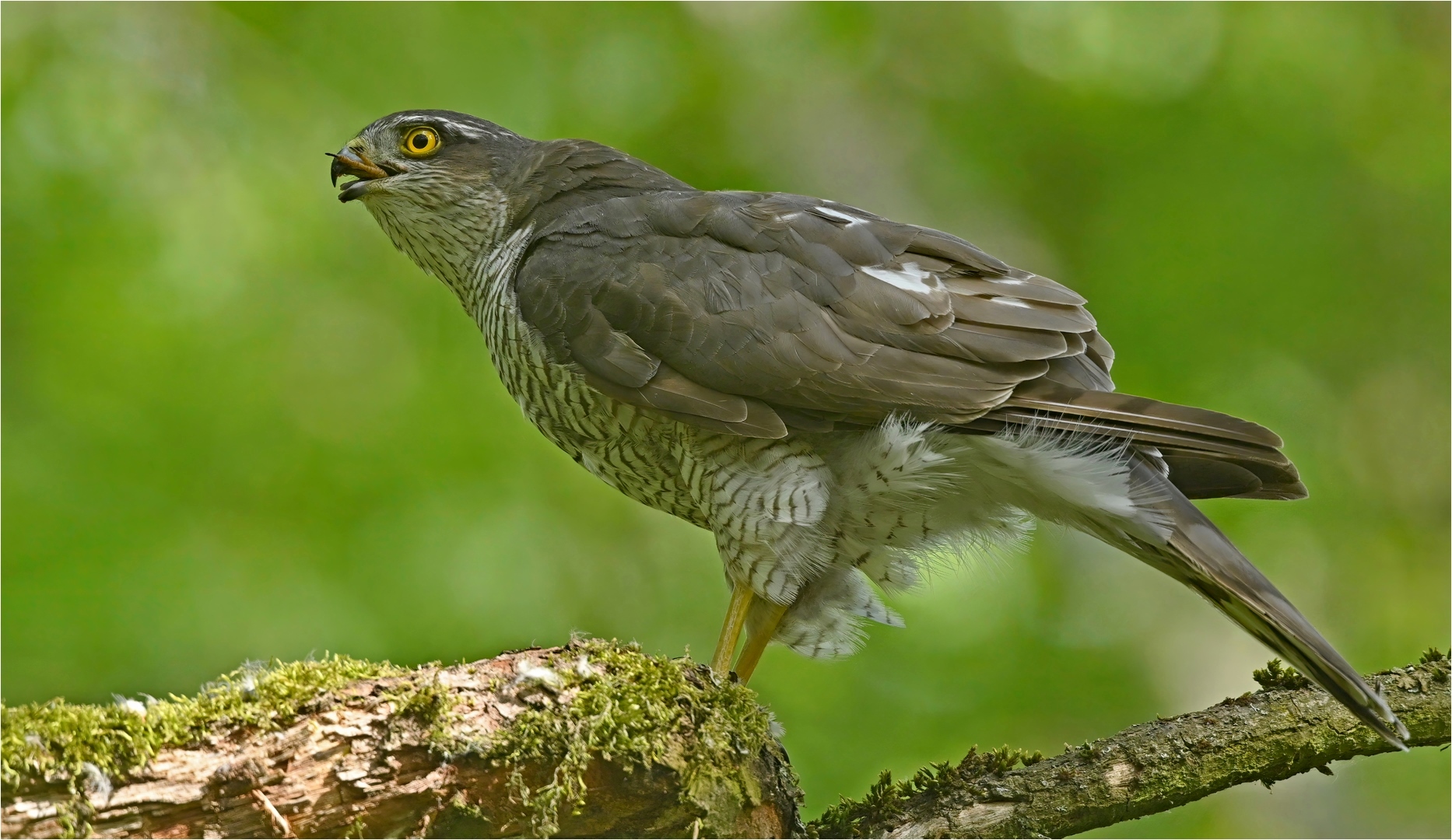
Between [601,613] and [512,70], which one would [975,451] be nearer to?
[601,613]

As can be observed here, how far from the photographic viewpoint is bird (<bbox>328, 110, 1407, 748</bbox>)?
3.24 metres

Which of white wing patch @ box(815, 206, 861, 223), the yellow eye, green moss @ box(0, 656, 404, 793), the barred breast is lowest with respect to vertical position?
green moss @ box(0, 656, 404, 793)

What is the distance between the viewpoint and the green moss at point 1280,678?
133 inches

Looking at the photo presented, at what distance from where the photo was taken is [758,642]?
12.7 feet

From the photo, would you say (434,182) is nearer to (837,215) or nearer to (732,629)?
(837,215)

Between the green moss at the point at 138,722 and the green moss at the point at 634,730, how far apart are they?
0.46m

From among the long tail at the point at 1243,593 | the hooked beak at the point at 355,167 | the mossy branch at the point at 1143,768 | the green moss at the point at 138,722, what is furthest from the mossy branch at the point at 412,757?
the hooked beak at the point at 355,167

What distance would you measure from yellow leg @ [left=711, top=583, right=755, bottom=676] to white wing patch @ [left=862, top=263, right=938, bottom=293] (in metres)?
1.11

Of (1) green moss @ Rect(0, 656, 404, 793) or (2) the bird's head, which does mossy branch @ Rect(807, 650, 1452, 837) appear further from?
(2) the bird's head

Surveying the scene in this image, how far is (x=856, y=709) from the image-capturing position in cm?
496

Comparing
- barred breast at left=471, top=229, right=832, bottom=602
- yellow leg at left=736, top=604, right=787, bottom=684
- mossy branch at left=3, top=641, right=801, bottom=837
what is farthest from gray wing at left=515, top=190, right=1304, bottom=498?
mossy branch at left=3, top=641, right=801, bottom=837

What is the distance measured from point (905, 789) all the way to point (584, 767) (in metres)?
1.11

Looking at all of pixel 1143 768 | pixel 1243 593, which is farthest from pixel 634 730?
pixel 1243 593

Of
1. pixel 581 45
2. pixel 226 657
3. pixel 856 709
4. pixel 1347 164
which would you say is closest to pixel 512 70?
pixel 581 45
